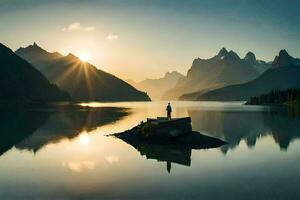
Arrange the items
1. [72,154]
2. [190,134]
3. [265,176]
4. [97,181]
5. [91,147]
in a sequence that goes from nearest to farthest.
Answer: [97,181] < [265,176] < [72,154] < [91,147] < [190,134]

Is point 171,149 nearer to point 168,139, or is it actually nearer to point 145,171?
point 168,139

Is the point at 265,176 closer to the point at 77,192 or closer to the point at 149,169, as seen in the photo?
the point at 149,169

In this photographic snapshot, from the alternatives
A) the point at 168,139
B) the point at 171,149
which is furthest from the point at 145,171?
the point at 168,139

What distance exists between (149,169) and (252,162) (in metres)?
14.5

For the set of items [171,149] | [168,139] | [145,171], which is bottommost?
[145,171]

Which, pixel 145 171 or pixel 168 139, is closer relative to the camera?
pixel 145 171

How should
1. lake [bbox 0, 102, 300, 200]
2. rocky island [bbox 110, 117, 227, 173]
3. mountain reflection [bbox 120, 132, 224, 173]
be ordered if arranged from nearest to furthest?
lake [bbox 0, 102, 300, 200], mountain reflection [bbox 120, 132, 224, 173], rocky island [bbox 110, 117, 227, 173]

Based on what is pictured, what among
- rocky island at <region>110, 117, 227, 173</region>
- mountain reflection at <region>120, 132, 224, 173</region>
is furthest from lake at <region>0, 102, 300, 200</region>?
rocky island at <region>110, 117, 227, 173</region>

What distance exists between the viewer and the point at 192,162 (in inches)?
1834

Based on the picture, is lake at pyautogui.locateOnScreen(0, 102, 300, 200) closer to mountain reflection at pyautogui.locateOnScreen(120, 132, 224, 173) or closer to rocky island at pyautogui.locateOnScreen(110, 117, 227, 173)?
mountain reflection at pyautogui.locateOnScreen(120, 132, 224, 173)

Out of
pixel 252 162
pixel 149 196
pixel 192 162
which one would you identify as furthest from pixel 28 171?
pixel 252 162

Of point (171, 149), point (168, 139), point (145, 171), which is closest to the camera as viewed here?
point (145, 171)

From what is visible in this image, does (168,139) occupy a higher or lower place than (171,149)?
higher

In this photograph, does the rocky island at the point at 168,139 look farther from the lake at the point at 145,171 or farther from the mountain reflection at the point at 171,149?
the lake at the point at 145,171
